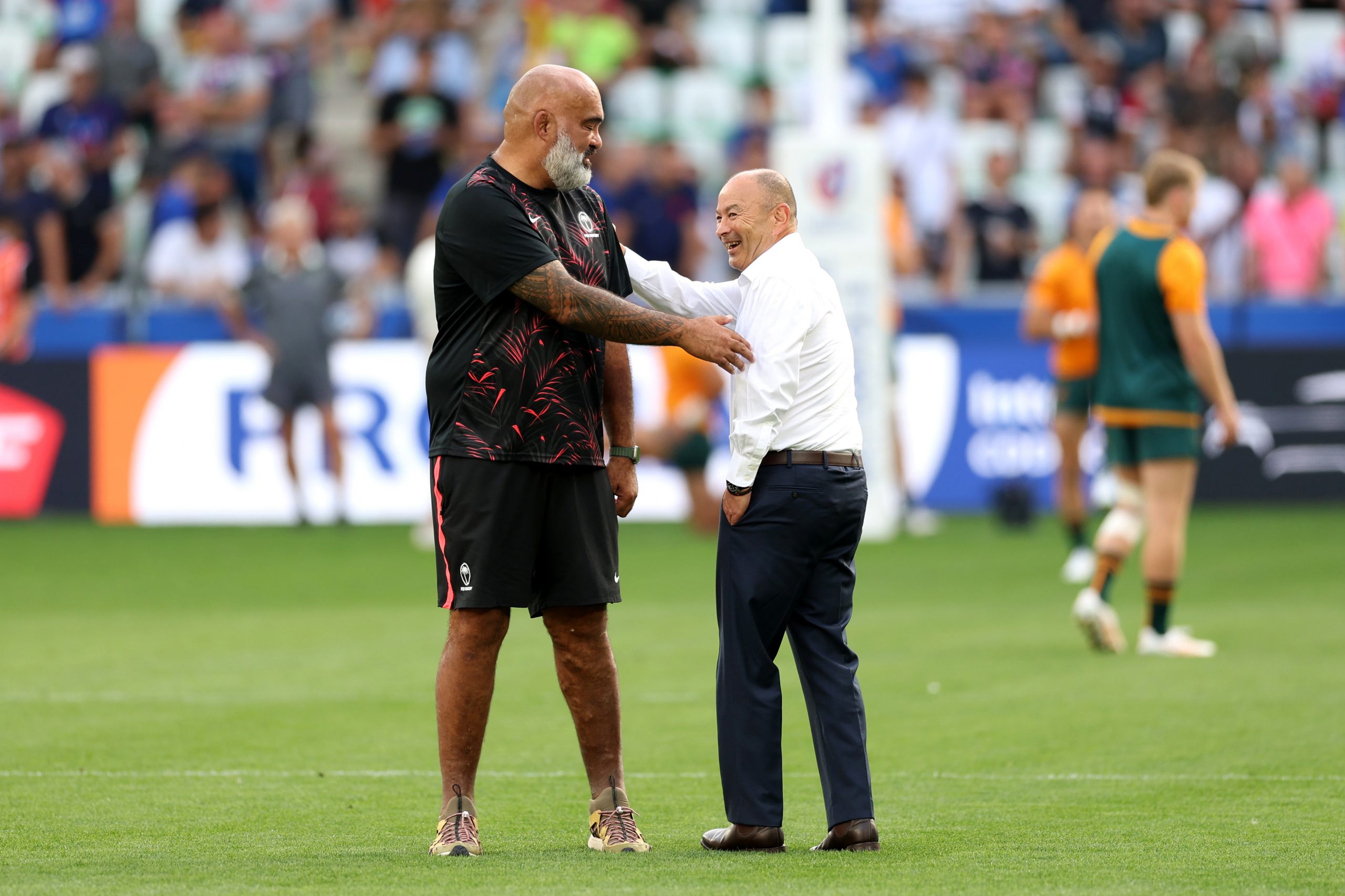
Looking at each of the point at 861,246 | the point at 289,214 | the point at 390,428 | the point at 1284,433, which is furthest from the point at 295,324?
the point at 1284,433

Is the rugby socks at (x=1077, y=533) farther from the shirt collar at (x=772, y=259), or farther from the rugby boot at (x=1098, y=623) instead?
the shirt collar at (x=772, y=259)

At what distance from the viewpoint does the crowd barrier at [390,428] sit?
60.6 feet

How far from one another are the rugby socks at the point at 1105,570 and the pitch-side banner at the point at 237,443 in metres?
8.01

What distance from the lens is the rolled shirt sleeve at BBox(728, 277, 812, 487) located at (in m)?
5.82

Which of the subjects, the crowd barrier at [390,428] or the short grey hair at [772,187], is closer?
the short grey hair at [772,187]

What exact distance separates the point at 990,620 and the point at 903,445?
22.0ft

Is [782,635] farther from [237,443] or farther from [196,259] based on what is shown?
[196,259]

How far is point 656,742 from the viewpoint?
816 cm

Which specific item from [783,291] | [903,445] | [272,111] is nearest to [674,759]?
[783,291]

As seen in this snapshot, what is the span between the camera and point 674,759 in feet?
25.5

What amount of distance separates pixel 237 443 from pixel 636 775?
1184 cm

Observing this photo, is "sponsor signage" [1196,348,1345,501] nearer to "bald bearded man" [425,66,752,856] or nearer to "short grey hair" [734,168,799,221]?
"short grey hair" [734,168,799,221]

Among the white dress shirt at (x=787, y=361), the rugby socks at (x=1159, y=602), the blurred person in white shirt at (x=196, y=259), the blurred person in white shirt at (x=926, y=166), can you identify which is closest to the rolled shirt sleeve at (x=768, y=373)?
the white dress shirt at (x=787, y=361)

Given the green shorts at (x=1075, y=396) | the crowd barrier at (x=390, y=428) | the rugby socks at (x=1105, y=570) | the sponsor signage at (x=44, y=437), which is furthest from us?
the sponsor signage at (x=44, y=437)
